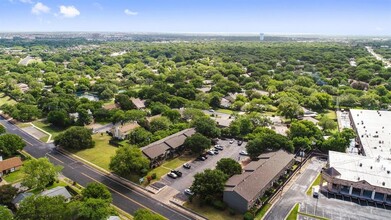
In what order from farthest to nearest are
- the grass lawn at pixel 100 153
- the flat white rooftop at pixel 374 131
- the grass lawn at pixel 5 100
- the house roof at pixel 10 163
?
the grass lawn at pixel 5 100, the flat white rooftop at pixel 374 131, the grass lawn at pixel 100 153, the house roof at pixel 10 163

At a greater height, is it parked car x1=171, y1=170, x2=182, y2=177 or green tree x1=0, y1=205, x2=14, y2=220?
green tree x1=0, y1=205, x2=14, y2=220

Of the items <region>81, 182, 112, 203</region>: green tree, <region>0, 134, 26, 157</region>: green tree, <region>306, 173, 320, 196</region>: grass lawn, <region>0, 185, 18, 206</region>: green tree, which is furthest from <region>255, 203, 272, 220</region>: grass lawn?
<region>0, 134, 26, 157</region>: green tree

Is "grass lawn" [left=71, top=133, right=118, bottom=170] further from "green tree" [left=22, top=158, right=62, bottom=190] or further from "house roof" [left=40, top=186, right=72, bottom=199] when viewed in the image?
"house roof" [left=40, top=186, right=72, bottom=199]

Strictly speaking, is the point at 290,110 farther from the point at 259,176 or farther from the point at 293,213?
the point at 293,213

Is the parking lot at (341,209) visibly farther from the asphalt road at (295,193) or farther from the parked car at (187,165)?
the parked car at (187,165)

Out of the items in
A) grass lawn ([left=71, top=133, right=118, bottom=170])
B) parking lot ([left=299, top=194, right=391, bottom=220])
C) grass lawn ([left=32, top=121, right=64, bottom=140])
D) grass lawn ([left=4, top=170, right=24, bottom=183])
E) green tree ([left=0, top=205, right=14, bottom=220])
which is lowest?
parking lot ([left=299, top=194, right=391, bottom=220])

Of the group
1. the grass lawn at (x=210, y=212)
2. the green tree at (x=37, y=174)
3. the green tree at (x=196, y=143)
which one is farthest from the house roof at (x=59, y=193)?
the green tree at (x=196, y=143)
